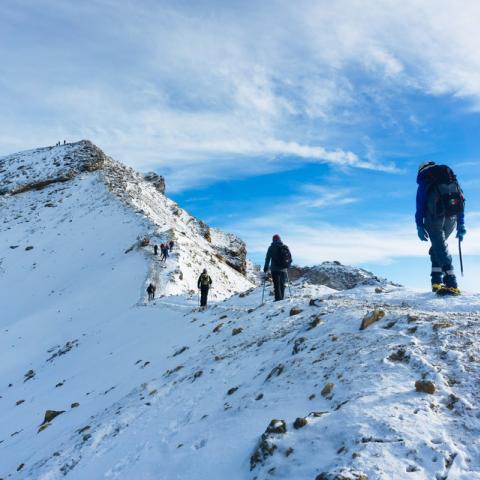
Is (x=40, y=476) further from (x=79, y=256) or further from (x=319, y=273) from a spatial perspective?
(x=319, y=273)

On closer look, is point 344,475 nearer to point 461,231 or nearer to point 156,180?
point 461,231

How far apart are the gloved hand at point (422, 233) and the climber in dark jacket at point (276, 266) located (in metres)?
5.25

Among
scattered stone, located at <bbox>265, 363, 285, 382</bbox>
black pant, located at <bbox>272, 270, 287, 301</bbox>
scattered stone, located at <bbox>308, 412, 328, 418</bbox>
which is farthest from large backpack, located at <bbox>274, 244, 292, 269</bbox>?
scattered stone, located at <bbox>308, 412, 328, 418</bbox>

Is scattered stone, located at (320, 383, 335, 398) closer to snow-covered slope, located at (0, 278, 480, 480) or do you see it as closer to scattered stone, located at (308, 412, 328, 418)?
snow-covered slope, located at (0, 278, 480, 480)

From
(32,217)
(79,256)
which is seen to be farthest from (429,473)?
(32,217)

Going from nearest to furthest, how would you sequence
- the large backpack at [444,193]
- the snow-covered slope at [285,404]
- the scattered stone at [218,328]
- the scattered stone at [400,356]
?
the snow-covered slope at [285,404] < the scattered stone at [400,356] < the large backpack at [444,193] < the scattered stone at [218,328]

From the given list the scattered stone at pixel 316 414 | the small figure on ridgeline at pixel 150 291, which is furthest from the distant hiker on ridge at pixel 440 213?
the small figure on ridgeline at pixel 150 291

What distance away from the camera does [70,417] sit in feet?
39.6

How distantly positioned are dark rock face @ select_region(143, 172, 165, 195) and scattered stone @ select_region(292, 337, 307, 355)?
199 ft

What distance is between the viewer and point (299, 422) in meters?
5.64

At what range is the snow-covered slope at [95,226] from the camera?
34.7 meters

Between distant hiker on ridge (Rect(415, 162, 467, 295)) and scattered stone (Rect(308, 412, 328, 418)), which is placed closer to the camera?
scattered stone (Rect(308, 412, 328, 418))

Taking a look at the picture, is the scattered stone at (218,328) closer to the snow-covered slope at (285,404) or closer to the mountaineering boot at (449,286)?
the snow-covered slope at (285,404)

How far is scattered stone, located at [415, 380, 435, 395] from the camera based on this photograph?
558 cm
